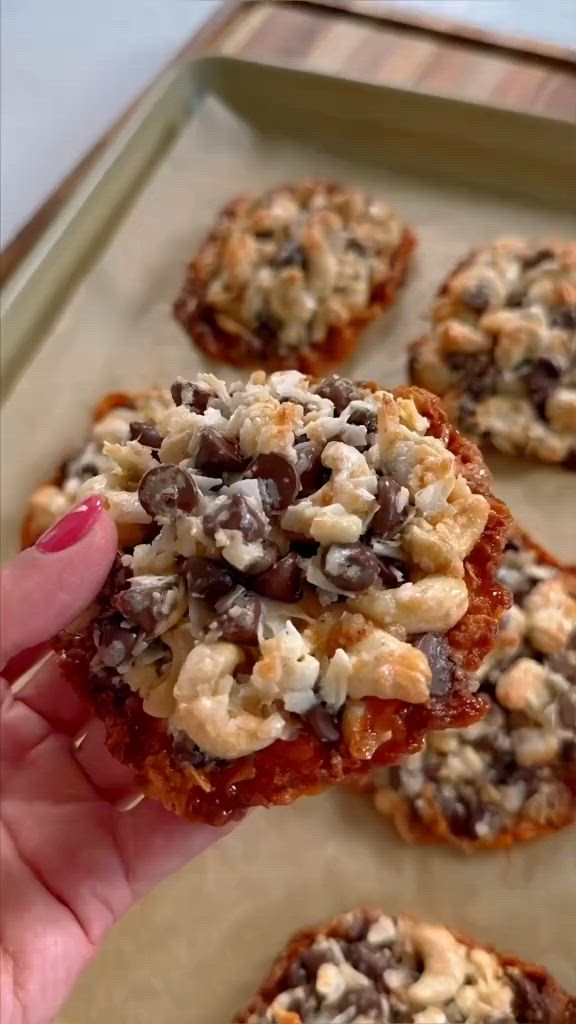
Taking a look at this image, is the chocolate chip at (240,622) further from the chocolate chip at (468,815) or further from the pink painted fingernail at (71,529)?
the chocolate chip at (468,815)

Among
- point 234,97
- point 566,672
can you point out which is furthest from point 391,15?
point 566,672

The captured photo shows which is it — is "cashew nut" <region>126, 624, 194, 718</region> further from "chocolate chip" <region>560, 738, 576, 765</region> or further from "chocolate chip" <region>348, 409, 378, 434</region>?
"chocolate chip" <region>560, 738, 576, 765</region>

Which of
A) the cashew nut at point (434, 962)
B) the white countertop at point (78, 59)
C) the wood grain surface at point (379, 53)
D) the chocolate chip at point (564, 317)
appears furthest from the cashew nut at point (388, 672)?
the white countertop at point (78, 59)

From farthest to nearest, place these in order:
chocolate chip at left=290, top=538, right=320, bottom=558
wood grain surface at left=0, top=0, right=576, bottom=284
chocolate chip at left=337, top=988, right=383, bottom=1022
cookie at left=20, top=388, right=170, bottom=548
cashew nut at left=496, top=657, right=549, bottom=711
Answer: wood grain surface at left=0, top=0, right=576, bottom=284 < cookie at left=20, top=388, right=170, bottom=548 < cashew nut at left=496, top=657, right=549, bottom=711 < chocolate chip at left=337, top=988, right=383, bottom=1022 < chocolate chip at left=290, top=538, right=320, bottom=558

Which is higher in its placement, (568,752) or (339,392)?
(339,392)

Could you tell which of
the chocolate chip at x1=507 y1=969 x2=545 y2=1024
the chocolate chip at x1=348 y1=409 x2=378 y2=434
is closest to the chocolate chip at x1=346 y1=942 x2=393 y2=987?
the chocolate chip at x1=507 y1=969 x2=545 y2=1024

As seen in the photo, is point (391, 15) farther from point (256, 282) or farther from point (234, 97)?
point (256, 282)

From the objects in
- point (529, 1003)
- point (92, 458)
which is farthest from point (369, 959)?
point (92, 458)

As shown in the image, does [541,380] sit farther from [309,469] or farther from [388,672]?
[388,672]
